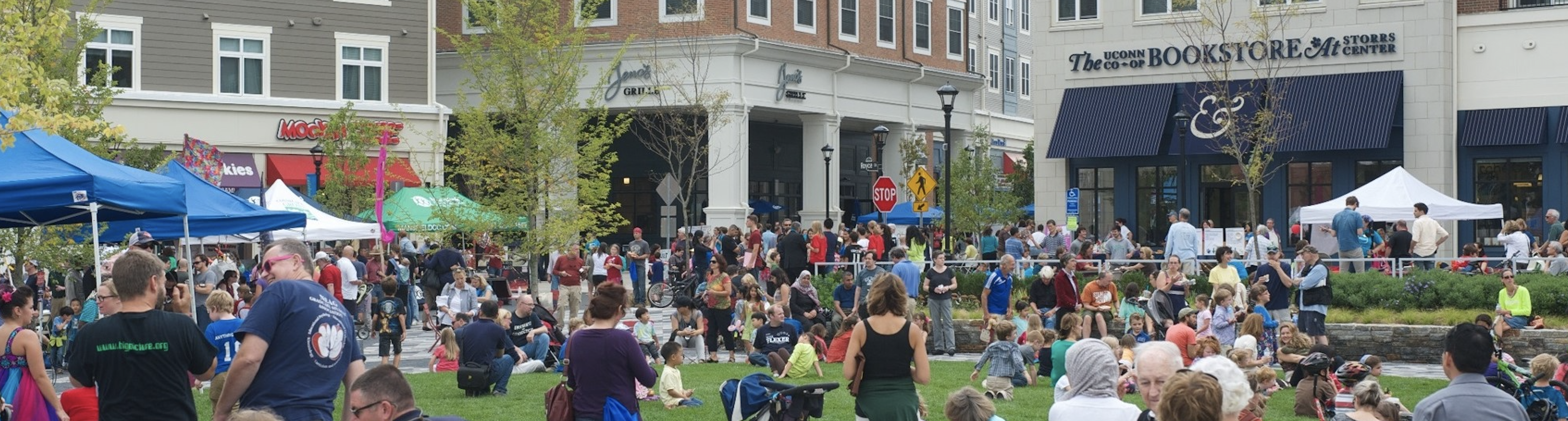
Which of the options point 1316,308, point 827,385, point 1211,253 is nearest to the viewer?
point 827,385

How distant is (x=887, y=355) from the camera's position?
9.37 meters

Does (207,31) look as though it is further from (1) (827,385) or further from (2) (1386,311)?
(1) (827,385)

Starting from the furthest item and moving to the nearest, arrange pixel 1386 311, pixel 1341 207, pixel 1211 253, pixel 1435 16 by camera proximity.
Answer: pixel 1435 16 → pixel 1211 253 → pixel 1341 207 → pixel 1386 311

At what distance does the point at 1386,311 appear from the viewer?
2238cm

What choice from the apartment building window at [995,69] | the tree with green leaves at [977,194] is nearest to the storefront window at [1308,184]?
the tree with green leaves at [977,194]

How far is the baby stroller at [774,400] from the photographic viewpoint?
11.1 meters

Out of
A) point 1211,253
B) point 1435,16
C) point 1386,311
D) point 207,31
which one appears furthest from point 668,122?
point 1386,311

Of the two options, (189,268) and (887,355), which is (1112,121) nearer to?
(189,268)

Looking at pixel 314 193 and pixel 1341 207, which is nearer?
pixel 1341 207

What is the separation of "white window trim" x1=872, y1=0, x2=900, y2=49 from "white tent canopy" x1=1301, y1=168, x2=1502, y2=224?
2242 centimetres

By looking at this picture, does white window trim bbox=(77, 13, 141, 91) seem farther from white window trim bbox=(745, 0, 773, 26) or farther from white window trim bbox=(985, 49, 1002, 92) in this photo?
white window trim bbox=(985, 49, 1002, 92)

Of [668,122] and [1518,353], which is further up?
[668,122]

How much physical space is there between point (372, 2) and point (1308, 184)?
24.3m

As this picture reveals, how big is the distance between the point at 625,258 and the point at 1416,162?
20733 mm
